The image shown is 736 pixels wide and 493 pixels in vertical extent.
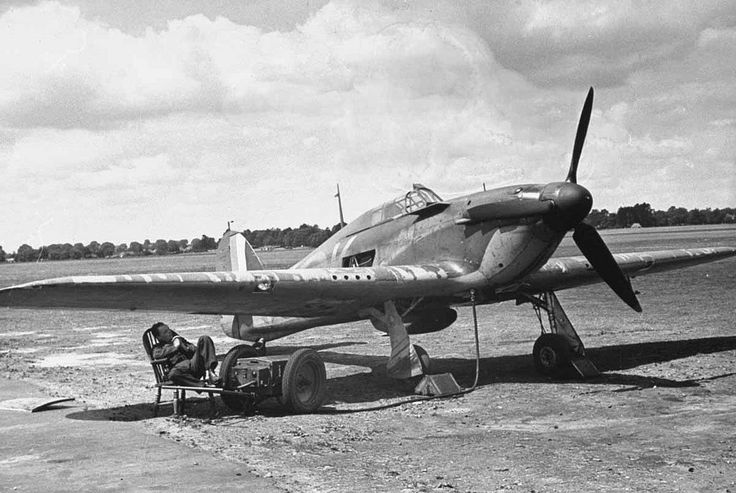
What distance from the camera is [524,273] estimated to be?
37.0ft

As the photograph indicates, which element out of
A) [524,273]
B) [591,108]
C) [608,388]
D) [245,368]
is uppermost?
[591,108]

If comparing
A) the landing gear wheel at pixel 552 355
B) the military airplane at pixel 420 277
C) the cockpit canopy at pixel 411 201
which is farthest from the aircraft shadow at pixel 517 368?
the cockpit canopy at pixel 411 201

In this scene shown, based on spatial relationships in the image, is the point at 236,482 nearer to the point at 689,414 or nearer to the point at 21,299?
the point at 21,299

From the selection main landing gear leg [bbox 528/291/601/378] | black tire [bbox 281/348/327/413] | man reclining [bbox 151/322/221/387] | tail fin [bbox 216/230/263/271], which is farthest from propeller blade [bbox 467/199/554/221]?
tail fin [bbox 216/230/263/271]

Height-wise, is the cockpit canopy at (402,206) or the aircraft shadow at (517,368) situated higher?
the cockpit canopy at (402,206)

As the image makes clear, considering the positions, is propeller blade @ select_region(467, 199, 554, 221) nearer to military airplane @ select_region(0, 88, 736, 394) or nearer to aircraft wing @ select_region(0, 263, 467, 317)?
military airplane @ select_region(0, 88, 736, 394)

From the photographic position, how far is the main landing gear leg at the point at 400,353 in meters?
11.3

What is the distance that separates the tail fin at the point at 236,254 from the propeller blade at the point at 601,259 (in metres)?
6.72

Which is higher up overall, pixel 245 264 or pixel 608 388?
pixel 245 264

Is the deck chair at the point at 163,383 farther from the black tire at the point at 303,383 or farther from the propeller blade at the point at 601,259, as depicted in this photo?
the propeller blade at the point at 601,259

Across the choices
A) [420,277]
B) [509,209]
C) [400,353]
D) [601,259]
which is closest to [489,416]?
[400,353]

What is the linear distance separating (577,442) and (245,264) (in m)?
9.19

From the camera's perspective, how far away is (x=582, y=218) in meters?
10.6

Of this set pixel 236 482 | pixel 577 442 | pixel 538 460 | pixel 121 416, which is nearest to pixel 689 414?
pixel 577 442
